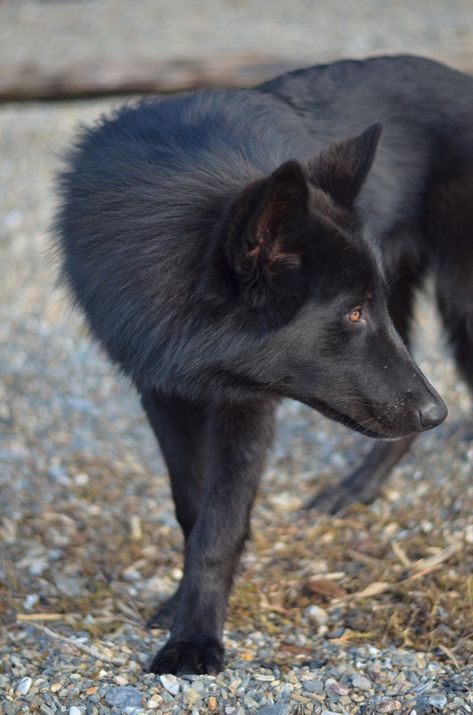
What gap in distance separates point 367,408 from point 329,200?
678mm

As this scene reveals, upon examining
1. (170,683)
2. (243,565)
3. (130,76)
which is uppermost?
(170,683)

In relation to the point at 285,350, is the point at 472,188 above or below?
above

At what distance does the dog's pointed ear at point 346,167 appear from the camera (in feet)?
10.2

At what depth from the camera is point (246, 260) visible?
9.57 feet

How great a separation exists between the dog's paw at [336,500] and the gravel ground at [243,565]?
50mm

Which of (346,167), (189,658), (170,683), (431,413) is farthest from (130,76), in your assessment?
(170,683)

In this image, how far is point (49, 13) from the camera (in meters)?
14.3

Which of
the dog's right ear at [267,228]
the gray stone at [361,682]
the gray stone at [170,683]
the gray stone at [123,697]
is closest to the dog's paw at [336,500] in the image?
the gray stone at [361,682]

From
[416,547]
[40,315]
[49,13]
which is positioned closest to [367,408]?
[416,547]

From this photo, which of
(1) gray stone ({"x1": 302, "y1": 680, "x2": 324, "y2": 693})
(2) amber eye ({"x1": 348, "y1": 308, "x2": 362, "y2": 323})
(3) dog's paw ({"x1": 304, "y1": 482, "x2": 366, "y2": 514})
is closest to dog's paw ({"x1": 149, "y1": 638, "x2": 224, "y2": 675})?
(1) gray stone ({"x1": 302, "y1": 680, "x2": 324, "y2": 693})

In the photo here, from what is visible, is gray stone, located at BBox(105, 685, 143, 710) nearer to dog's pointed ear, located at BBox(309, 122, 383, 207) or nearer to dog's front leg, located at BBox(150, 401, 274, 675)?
dog's front leg, located at BBox(150, 401, 274, 675)

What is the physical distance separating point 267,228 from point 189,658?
1.47m

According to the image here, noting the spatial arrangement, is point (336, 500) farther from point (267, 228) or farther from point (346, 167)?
point (267, 228)

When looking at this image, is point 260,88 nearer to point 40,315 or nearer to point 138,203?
point 138,203
